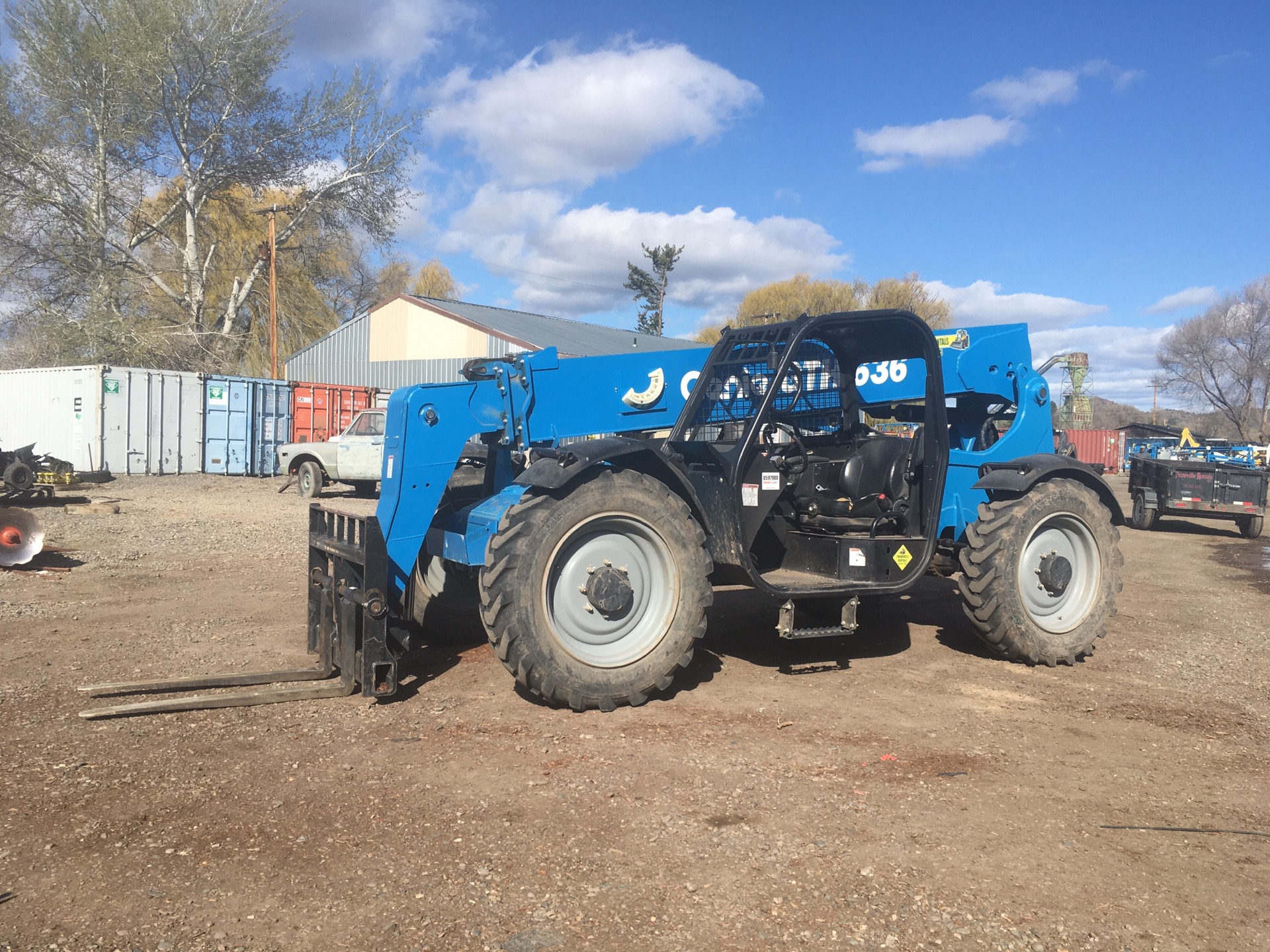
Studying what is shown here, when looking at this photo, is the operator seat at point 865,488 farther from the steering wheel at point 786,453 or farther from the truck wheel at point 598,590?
the truck wheel at point 598,590

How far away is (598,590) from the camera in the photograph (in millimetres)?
5309

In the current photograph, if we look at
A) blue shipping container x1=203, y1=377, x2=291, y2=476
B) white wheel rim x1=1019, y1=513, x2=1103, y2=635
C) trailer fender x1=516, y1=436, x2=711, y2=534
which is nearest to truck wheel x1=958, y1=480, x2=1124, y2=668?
white wheel rim x1=1019, y1=513, x2=1103, y2=635

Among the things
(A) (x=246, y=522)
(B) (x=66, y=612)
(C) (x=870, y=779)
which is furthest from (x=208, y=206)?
(C) (x=870, y=779)

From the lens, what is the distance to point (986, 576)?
21.5ft

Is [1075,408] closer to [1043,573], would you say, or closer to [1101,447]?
[1101,447]

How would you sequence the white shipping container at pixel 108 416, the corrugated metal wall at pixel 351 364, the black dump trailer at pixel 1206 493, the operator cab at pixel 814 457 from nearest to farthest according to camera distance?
the operator cab at pixel 814 457 < the black dump trailer at pixel 1206 493 < the white shipping container at pixel 108 416 < the corrugated metal wall at pixel 351 364

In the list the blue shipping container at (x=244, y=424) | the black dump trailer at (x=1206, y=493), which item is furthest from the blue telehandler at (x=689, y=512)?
the blue shipping container at (x=244, y=424)

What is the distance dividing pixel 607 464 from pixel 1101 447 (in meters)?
51.7

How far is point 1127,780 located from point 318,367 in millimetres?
36000

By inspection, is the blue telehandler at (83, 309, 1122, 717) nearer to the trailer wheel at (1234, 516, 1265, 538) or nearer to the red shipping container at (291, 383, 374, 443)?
the trailer wheel at (1234, 516, 1265, 538)

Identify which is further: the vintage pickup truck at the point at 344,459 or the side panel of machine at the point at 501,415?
the vintage pickup truck at the point at 344,459

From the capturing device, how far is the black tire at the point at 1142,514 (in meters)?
18.8

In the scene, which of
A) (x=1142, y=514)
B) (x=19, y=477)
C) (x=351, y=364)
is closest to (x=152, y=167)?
(x=351, y=364)

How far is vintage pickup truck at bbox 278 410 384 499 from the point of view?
19094mm
